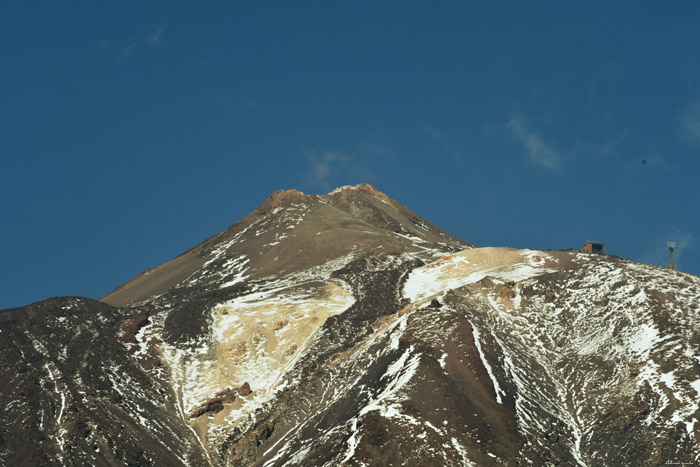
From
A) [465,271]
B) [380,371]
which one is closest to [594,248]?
[465,271]

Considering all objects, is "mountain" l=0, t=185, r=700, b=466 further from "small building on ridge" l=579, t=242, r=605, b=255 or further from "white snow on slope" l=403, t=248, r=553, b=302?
"small building on ridge" l=579, t=242, r=605, b=255

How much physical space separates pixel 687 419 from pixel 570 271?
5595 centimetres

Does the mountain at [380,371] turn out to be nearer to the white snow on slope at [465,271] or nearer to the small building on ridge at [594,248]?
the white snow on slope at [465,271]

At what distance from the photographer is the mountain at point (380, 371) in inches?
3543

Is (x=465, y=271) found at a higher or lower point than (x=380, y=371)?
higher

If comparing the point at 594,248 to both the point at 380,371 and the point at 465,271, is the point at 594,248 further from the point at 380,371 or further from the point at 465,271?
the point at 380,371

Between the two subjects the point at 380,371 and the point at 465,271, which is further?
the point at 465,271

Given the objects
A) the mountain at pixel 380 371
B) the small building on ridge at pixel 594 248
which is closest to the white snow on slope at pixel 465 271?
the mountain at pixel 380 371

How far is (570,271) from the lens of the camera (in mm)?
143750

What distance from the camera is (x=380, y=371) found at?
107 meters

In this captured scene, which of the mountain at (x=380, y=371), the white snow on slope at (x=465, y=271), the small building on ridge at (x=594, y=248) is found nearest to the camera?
the mountain at (x=380, y=371)

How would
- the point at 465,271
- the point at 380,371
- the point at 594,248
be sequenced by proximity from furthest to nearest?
the point at 594,248, the point at 465,271, the point at 380,371

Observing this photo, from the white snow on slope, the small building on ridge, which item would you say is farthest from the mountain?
the small building on ridge

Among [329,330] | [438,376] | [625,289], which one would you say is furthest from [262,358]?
[625,289]
